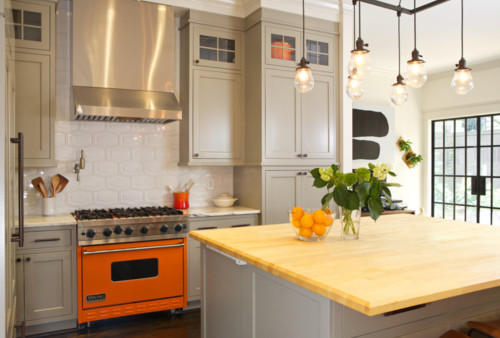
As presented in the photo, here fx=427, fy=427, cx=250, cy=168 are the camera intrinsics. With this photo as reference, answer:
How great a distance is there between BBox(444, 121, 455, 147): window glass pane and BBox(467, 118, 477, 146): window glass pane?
0.93ft

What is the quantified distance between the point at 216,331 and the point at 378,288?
4.49 ft

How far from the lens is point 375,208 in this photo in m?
2.19

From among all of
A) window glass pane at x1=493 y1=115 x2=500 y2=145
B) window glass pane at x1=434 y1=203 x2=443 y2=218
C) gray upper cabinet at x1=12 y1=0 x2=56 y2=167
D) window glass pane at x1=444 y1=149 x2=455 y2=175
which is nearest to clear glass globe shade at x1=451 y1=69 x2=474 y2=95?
gray upper cabinet at x1=12 y1=0 x2=56 y2=167

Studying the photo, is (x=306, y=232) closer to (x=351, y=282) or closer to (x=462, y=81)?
(x=351, y=282)

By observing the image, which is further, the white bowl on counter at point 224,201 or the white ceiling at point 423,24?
the white bowl on counter at point 224,201

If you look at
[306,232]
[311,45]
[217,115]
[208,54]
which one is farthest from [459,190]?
[306,232]

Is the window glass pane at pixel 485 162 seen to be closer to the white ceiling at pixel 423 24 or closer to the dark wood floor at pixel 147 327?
the white ceiling at pixel 423 24

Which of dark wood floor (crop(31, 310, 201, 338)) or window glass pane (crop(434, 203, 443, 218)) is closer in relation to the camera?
dark wood floor (crop(31, 310, 201, 338))

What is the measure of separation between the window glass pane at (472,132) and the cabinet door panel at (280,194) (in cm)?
383

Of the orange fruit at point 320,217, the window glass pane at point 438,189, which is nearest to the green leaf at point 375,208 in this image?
the orange fruit at point 320,217

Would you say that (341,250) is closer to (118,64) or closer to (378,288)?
(378,288)

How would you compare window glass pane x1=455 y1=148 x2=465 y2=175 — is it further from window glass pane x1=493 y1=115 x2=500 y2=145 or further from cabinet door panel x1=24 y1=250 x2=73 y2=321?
cabinet door panel x1=24 y1=250 x2=73 y2=321

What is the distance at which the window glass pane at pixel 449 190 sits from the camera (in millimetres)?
7050

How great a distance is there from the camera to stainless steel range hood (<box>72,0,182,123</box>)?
3.73 m
